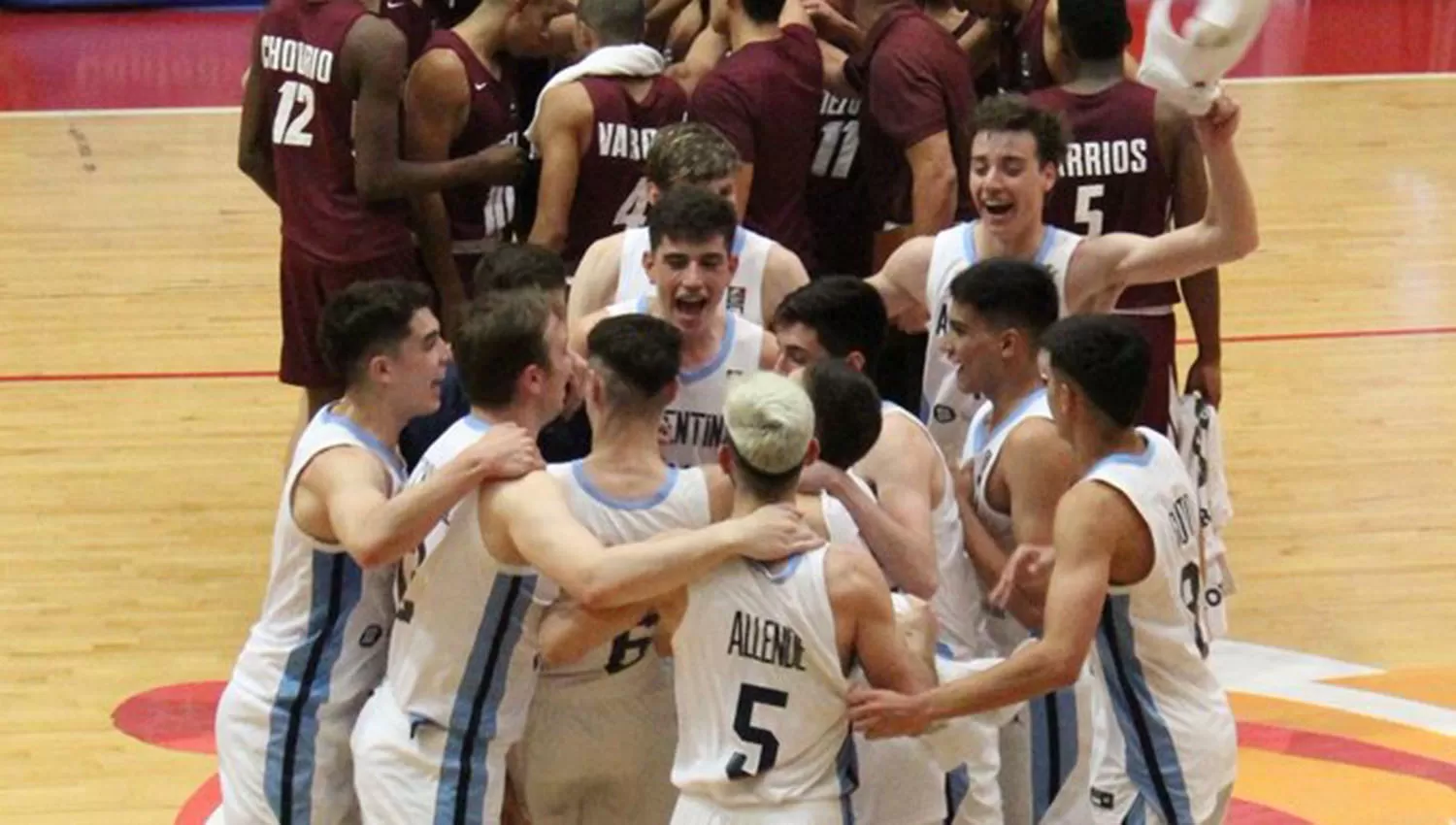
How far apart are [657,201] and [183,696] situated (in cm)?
254

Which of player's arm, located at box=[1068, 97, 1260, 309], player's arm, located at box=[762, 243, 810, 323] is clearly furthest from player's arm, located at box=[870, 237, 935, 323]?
player's arm, located at box=[1068, 97, 1260, 309]

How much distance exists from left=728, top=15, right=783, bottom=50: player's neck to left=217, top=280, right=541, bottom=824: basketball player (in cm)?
277

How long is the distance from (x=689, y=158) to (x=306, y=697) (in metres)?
1.94

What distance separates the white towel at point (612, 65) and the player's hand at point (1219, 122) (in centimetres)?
259

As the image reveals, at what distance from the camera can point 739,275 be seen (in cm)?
711

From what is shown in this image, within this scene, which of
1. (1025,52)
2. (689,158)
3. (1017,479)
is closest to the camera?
(1017,479)

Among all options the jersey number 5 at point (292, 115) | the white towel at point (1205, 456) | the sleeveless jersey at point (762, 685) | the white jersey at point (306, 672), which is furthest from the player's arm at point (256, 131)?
the sleeveless jersey at point (762, 685)

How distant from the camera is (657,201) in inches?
260

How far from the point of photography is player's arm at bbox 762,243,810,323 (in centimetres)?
710

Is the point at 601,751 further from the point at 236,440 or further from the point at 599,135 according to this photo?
the point at 236,440

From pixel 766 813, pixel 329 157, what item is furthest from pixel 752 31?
pixel 766 813

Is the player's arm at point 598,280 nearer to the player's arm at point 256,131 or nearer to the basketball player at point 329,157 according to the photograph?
the basketball player at point 329,157

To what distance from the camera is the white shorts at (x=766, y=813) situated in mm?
5207

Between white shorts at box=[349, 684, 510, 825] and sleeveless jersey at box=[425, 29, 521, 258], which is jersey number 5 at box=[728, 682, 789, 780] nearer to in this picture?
white shorts at box=[349, 684, 510, 825]
